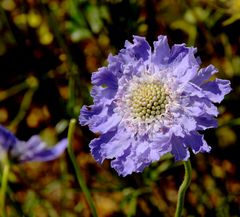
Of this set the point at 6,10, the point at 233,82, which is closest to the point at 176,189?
the point at 233,82

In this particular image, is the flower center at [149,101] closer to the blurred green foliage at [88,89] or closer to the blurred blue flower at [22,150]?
the blurred blue flower at [22,150]

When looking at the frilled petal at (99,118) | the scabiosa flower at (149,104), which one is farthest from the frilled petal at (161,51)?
the frilled petal at (99,118)

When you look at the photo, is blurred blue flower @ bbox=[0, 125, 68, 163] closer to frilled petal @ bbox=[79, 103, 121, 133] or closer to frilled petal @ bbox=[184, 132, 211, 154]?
frilled petal @ bbox=[79, 103, 121, 133]

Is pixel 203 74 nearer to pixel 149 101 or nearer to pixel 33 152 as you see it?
pixel 149 101

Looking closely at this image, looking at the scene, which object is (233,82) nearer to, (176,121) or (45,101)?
(45,101)

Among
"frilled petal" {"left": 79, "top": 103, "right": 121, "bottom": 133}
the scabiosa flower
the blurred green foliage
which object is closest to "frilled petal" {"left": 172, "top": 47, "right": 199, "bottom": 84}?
the scabiosa flower
